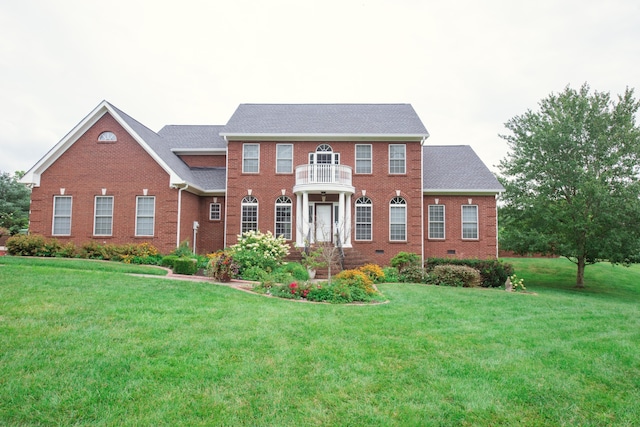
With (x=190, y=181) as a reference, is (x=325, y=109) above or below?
above

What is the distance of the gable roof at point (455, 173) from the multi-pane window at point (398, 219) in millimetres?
1594

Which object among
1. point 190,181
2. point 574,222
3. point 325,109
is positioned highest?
point 325,109

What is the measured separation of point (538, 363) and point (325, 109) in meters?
18.4

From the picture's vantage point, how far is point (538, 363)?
16.0ft

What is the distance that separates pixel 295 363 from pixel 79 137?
691 inches

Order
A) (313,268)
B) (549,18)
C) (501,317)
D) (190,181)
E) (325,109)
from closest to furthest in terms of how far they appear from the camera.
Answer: (501,317), (549,18), (313,268), (190,181), (325,109)

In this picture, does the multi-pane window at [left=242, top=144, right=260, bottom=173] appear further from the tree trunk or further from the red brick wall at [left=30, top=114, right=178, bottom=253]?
the tree trunk

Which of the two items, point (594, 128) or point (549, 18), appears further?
point (594, 128)

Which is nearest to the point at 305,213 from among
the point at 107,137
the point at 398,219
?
the point at 398,219

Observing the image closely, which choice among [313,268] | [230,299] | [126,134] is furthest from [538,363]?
[126,134]

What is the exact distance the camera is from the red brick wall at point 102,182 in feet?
54.7

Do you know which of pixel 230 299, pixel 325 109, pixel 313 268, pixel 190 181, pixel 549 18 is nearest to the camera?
pixel 230 299

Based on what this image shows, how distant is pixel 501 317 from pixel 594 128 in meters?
14.3

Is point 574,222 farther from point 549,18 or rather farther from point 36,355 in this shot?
point 36,355
